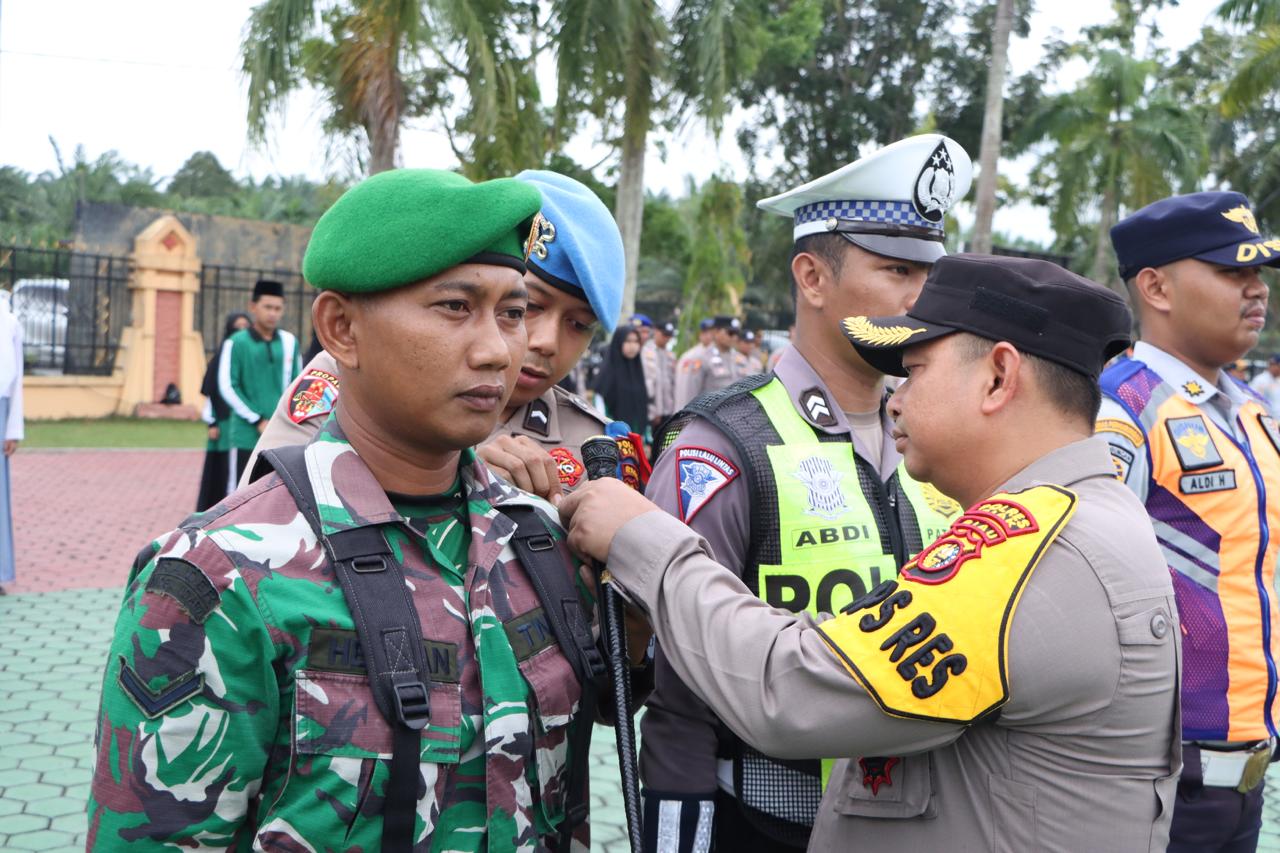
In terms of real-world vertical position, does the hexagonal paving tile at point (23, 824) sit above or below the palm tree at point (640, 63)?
below

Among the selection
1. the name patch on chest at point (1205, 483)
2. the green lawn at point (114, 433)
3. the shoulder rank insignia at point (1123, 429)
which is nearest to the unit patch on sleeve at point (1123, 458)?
the shoulder rank insignia at point (1123, 429)

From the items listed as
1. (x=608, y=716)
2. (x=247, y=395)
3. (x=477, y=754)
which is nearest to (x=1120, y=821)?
(x=608, y=716)

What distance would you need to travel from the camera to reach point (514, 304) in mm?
1671

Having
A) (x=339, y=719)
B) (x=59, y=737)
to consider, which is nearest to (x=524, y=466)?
(x=339, y=719)

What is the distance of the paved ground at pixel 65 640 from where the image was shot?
427 cm

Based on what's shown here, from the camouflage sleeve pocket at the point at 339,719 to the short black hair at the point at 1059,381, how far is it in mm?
1050

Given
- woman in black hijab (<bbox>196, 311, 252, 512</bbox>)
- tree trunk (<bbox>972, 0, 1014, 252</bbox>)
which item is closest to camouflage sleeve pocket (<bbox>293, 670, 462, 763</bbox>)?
woman in black hijab (<bbox>196, 311, 252, 512</bbox>)

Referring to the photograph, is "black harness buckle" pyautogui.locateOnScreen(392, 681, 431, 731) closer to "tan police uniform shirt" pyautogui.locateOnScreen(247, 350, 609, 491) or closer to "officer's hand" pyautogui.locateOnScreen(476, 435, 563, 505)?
"officer's hand" pyautogui.locateOnScreen(476, 435, 563, 505)

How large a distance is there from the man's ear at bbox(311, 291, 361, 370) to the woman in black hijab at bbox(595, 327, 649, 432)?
10898 mm

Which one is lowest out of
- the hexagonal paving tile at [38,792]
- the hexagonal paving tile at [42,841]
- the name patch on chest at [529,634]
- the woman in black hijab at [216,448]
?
the hexagonal paving tile at [38,792]

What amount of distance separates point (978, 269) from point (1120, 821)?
878 mm

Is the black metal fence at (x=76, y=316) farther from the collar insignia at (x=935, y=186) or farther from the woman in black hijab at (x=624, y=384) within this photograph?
the collar insignia at (x=935, y=186)

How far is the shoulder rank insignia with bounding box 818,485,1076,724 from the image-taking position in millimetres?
1543

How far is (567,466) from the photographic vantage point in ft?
8.07
